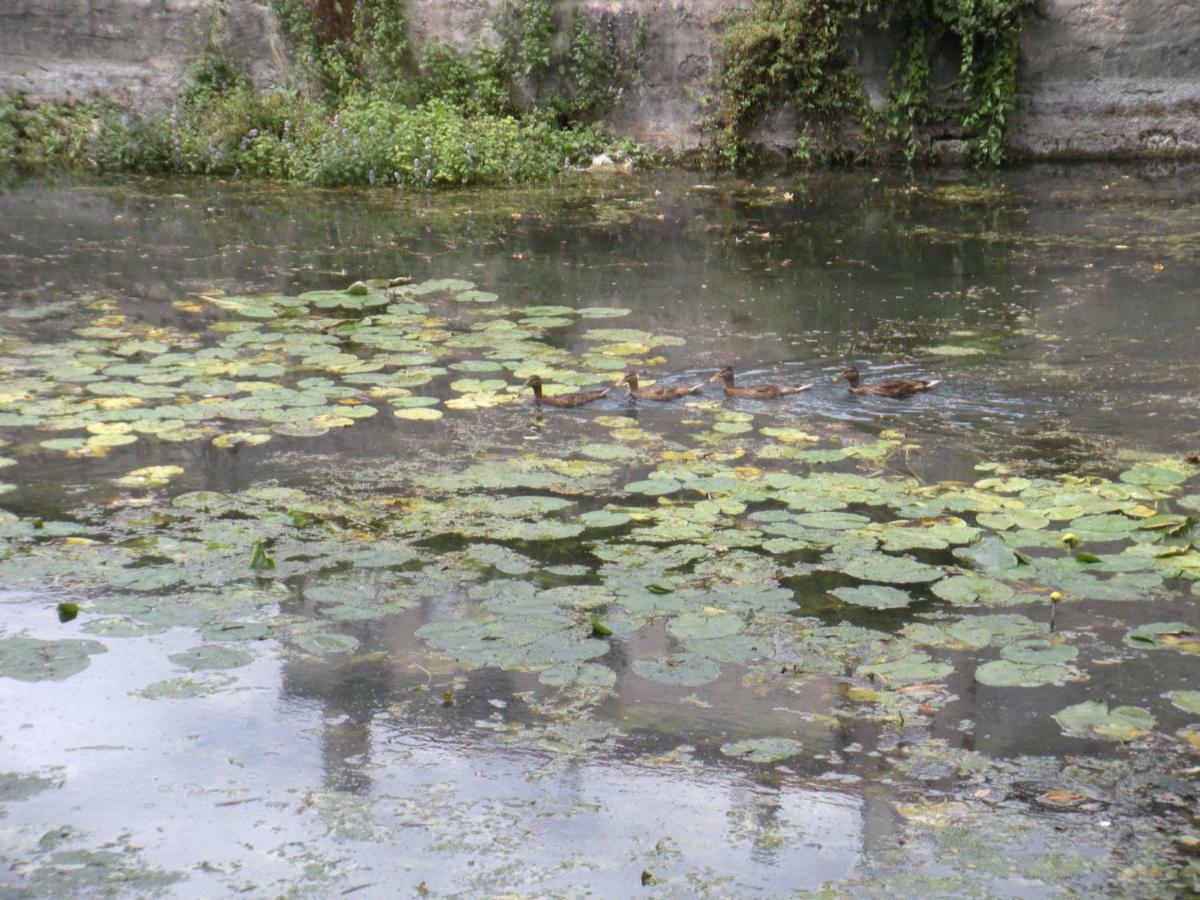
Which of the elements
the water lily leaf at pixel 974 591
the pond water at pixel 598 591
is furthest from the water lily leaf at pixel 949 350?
the water lily leaf at pixel 974 591

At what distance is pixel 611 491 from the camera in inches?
217

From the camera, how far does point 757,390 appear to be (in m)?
6.80

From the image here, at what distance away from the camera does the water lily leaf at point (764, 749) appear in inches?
141

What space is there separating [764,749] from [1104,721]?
3.13ft

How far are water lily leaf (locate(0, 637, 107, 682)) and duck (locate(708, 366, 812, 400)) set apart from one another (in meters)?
3.62

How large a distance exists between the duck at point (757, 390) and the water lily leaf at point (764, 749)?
3313 mm

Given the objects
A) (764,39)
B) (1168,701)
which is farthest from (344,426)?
(764,39)

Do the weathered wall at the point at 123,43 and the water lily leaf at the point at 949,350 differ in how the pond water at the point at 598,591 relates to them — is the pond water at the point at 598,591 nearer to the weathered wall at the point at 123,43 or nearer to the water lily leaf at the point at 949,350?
the water lily leaf at the point at 949,350

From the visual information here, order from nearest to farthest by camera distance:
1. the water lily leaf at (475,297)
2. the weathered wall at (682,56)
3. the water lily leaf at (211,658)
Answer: the water lily leaf at (211,658) < the water lily leaf at (475,297) < the weathered wall at (682,56)

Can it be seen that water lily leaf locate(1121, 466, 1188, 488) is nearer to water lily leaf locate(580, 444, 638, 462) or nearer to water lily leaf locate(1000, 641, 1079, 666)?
water lily leaf locate(1000, 641, 1079, 666)

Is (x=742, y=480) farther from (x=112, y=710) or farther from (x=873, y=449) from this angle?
(x=112, y=710)

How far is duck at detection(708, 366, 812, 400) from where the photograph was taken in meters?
6.79

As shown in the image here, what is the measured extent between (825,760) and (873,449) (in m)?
2.62

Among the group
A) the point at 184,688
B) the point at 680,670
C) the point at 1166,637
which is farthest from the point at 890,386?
the point at 184,688
